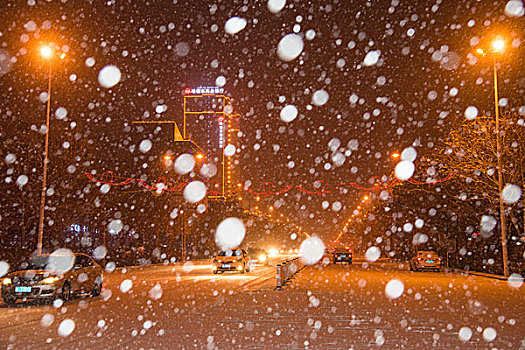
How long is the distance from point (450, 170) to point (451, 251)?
50.9 ft

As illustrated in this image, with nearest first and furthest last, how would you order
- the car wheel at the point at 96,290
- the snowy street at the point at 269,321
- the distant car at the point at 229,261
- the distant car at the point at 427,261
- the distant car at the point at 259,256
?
the snowy street at the point at 269,321, the car wheel at the point at 96,290, the distant car at the point at 229,261, the distant car at the point at 427,261, the distant car at the point at 259,256

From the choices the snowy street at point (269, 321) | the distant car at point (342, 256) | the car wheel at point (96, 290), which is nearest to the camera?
the snowy street at point (269, 321)

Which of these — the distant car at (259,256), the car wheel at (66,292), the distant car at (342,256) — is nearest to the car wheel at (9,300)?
the car wheel at (66,292)

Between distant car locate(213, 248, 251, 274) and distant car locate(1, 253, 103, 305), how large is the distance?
14.8m

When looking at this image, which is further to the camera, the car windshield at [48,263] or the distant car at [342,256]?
the distant car at [342,256]

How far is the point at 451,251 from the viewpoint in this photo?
47375mm

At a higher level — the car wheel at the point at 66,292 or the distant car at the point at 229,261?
the car wheel at the point at 66,292

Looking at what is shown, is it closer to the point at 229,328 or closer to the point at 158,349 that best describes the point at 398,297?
the point at 229,328

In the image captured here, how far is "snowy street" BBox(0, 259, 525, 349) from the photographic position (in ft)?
32.1

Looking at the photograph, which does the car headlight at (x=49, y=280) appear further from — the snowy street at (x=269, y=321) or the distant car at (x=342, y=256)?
the distant car at (x=342, y=256)

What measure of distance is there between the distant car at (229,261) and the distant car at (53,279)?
14770mm

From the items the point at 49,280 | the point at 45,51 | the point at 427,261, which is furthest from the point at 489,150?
the point at 49,280

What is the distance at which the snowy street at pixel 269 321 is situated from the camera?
32.1ft

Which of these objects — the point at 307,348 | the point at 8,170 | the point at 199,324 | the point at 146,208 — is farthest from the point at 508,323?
the point at 146,208
